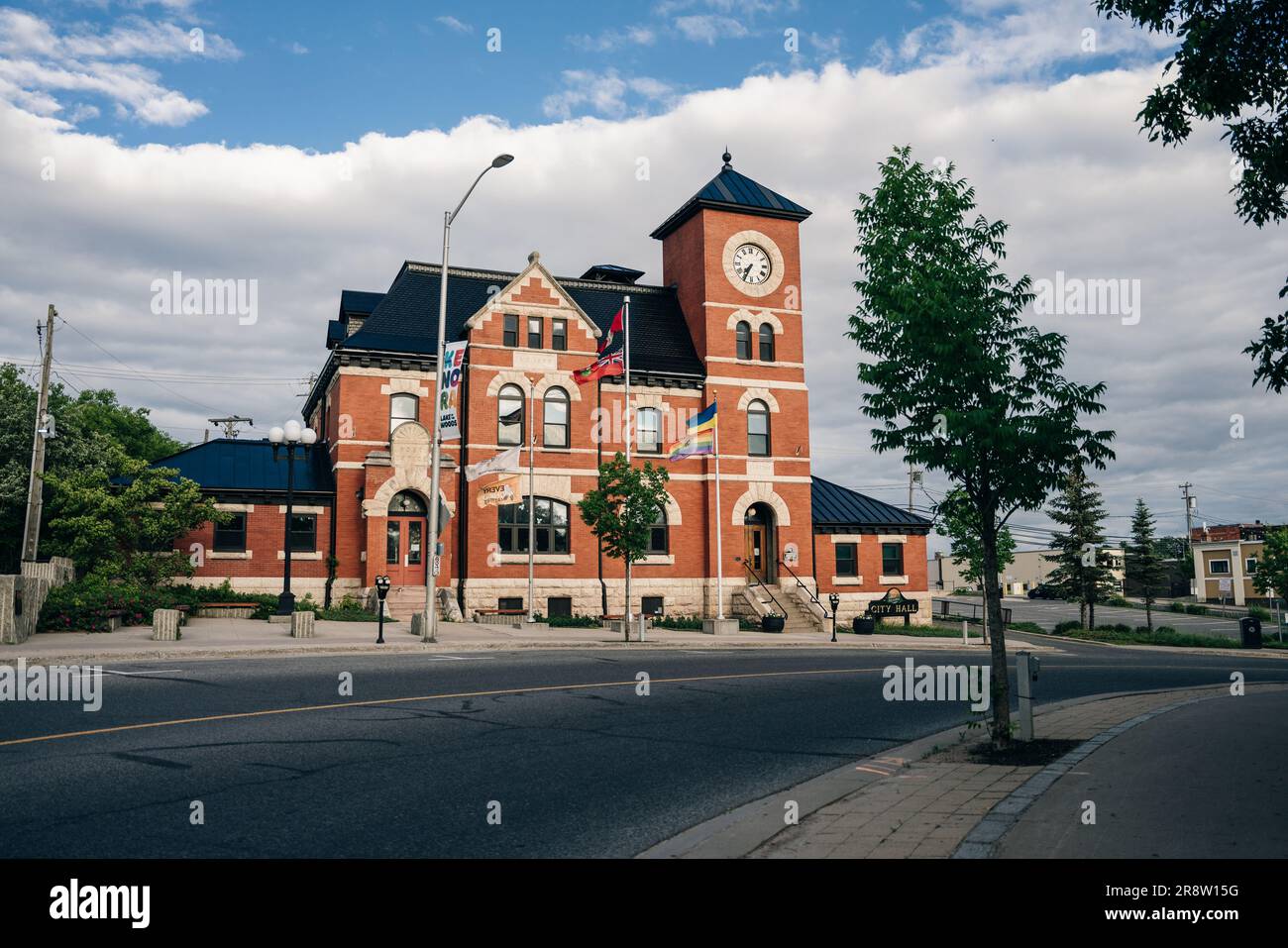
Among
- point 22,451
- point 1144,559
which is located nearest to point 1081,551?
point 1144,559

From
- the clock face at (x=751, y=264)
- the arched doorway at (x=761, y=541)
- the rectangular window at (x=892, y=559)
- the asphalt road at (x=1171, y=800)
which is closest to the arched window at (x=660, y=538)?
the arched doorway at (x=761, y=541)

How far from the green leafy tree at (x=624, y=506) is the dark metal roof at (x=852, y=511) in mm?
12998

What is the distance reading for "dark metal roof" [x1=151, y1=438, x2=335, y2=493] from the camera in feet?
103

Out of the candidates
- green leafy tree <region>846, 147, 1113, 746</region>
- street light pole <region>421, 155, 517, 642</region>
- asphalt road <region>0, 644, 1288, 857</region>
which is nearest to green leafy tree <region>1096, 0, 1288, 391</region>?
green leafy tree <region>846, 147, 1113, 746</region>

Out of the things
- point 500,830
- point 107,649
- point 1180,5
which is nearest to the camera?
point 500,830

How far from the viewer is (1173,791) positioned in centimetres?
705

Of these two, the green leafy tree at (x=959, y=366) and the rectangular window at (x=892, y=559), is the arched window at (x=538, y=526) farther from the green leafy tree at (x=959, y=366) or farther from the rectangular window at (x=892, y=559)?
the green leafy tree at (x=959, y=366)

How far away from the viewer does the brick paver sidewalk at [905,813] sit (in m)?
5.55

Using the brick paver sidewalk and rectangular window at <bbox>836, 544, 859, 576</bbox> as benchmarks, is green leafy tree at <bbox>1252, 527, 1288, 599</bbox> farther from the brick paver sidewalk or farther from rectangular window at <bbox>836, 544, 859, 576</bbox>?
the brick paver sidewalk

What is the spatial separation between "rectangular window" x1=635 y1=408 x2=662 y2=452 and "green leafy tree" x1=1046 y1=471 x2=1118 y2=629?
2369 cm

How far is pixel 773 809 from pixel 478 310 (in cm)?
3022

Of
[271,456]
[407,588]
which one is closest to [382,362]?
[271,456]
